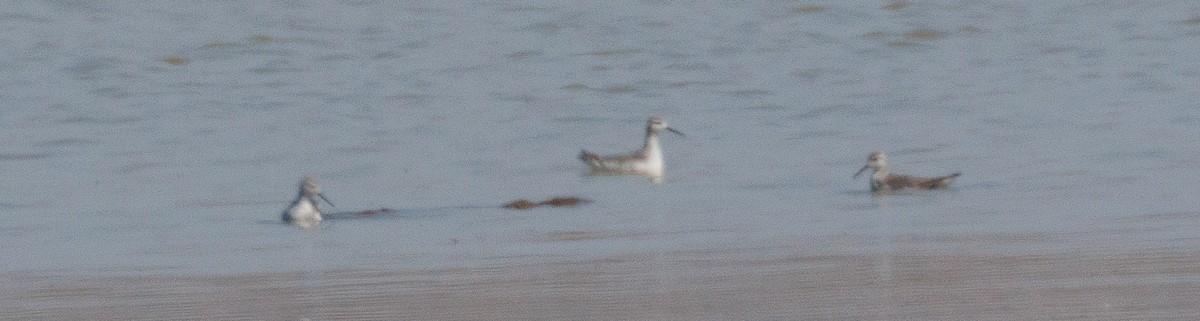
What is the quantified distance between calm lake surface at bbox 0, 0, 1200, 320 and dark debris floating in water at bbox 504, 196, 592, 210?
0.14 metres

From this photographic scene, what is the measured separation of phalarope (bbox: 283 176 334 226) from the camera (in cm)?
1095

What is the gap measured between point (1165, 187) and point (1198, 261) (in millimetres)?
3125

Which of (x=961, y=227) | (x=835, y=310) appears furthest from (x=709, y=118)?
(x=835, y=310)

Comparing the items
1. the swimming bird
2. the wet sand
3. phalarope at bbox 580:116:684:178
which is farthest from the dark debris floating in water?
the wet sand

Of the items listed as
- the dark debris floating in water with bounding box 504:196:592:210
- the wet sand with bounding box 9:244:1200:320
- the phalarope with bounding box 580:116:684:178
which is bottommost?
the wet sand with bounding box 9:244:1200:320

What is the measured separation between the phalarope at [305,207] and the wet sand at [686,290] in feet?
6.97

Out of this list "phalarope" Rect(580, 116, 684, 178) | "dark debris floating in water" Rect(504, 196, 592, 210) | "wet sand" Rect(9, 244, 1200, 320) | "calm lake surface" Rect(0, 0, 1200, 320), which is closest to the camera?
"wet sand" Rect(9, 244, 1200, 320)

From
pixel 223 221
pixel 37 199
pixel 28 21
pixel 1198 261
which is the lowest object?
pixel 1198 261

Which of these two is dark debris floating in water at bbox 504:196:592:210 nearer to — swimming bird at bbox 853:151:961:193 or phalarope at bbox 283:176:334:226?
phalarope at bbox 283:176:334:226

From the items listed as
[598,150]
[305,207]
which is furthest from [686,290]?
[598,150]

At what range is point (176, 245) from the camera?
33.0 feet

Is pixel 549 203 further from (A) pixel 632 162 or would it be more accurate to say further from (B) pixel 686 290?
(B) pixel 686 290

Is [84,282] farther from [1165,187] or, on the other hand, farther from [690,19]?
[690,19]

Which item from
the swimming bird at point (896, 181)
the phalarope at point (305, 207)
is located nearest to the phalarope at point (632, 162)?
the swimming bird at point (896, 181)
